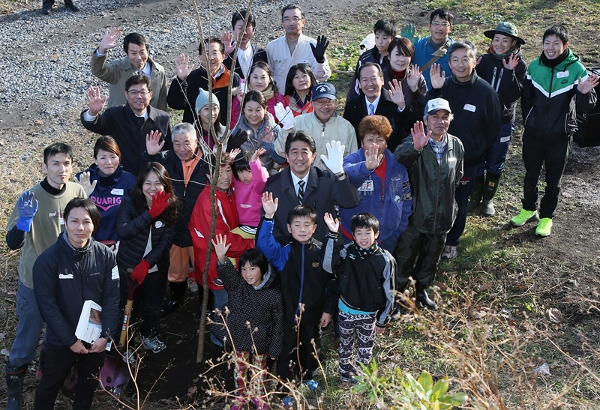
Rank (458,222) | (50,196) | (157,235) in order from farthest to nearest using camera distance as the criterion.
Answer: (458,222)
(157,235)
(50,196)

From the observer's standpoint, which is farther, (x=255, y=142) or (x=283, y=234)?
(x=255, y=142)

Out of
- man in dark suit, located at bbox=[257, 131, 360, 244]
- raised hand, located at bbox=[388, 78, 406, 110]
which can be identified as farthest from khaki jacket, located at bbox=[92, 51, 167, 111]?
raised hand, located at bbox=[388, 78, 406, 110]

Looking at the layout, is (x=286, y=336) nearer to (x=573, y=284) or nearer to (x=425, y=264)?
(x=425, y=264)

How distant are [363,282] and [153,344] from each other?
7.43ft

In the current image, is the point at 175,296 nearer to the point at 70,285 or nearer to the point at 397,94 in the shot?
the point at 70,285

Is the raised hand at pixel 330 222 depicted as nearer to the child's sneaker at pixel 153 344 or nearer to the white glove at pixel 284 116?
the white glove at pixel 284 116

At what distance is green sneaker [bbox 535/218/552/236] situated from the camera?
285 inches

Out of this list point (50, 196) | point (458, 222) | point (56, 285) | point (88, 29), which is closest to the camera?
point (56, 285)

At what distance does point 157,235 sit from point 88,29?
30.1 feet

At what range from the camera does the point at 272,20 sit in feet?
46.3

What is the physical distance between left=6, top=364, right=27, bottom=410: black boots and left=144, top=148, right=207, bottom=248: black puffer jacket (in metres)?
1.77

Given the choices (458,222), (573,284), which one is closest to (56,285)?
(458,222)

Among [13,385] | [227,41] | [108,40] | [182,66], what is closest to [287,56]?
[227,41]

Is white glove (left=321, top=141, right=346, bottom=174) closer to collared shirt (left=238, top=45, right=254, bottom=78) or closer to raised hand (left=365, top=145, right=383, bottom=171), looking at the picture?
raised hand (left=365, top=145, right=383, bottom=171)
